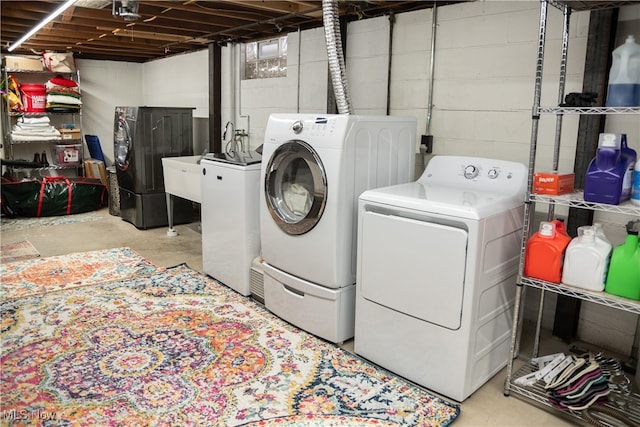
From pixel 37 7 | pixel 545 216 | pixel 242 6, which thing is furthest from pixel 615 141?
pixel 37 7

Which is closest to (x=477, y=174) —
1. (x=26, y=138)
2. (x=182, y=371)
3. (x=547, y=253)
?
(x=547, y=253)

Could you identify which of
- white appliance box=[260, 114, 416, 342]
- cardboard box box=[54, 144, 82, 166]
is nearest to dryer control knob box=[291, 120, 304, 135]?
white appliance box=[260, 114, 416, 342]

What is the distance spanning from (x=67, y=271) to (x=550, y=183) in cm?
375

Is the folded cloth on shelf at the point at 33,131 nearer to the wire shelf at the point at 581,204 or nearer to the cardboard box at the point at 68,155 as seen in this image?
the cardboard box at the point at 68,155

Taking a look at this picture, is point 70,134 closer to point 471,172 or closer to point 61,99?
point 61,99

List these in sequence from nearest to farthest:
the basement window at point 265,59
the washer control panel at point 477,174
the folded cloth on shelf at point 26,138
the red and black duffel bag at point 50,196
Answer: the washer control panel at point 477,174, the basement window at point 265,59, the red and black duffel bag at point 50,196, the folded cloth on shelf at point 26,138

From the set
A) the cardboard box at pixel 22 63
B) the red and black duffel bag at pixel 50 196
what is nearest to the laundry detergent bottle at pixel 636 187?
the red and black duffel bag at pixel 50 196

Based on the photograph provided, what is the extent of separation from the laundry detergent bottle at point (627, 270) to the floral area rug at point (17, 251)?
15.1ft

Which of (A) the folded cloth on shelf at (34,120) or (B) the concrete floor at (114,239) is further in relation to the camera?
(A) the folded cloth on shelf at (34,120)

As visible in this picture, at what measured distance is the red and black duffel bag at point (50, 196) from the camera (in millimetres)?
5949

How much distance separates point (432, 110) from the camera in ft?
12.1

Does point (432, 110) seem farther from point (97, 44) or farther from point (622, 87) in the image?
point (97, 44)

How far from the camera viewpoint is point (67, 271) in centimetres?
410

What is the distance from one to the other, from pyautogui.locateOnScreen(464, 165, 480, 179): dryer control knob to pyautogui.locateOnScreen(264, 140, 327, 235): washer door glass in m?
0.86
